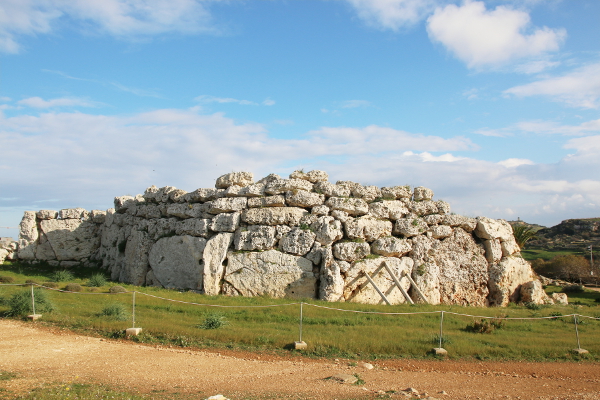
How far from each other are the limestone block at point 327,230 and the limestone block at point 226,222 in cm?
320

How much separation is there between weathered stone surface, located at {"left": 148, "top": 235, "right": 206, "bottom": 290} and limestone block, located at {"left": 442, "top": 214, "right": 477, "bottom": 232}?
10408 millimetres

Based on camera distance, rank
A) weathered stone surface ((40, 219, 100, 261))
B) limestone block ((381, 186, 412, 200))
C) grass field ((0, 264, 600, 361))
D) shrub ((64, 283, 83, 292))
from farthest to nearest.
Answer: weathered stone surface ((40, 219, 100, 261))
limestone block ((381, 186, 412, 200))
shrub ((64, 283, 83, 292))
grass field ((0, 264, 600, 361))

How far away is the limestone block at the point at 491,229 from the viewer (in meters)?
18.3

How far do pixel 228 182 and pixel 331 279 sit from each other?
6.69 metres

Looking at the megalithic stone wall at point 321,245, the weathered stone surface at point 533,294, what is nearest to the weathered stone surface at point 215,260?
the megalithic stone wall at point 321,245

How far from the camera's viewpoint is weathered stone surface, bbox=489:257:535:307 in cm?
1756

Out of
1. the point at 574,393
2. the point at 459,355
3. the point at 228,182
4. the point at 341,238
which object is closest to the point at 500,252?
the point at 341,238

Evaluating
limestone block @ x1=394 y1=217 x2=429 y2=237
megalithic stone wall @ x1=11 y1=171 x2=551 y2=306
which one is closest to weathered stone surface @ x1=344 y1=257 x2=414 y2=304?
megalithic stone wall @ x1=11 y1=171 x2=551 y2=306

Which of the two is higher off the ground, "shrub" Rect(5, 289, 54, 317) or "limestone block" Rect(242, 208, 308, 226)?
"limestone block" Rect(242, 208, 308, 226)

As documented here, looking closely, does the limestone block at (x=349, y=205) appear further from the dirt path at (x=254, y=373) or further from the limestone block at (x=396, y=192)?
the dirt path at (x=254, y=373)

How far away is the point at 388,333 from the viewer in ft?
38.1

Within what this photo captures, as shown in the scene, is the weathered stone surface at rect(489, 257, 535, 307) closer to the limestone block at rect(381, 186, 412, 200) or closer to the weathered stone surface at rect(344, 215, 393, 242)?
the limestone block at rect(381, 186, 412, 200)

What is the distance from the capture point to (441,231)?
18000mm

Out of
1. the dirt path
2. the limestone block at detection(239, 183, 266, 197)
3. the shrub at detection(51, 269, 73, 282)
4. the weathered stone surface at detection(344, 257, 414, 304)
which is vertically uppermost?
the limestone block at detection(239, 183, 266, 197)
